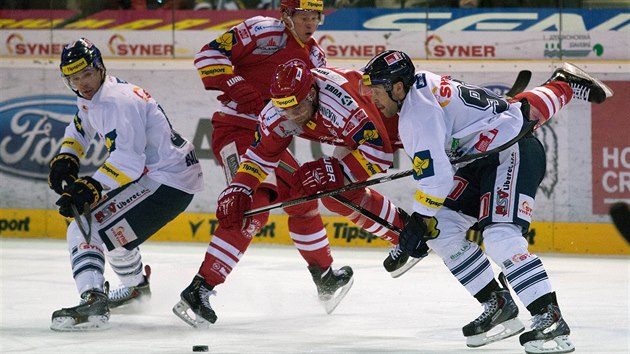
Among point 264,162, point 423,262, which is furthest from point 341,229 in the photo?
point 264,162

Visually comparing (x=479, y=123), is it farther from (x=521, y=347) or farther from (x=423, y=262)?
(x=423, y=262)

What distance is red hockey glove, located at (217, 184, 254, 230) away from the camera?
4934mm

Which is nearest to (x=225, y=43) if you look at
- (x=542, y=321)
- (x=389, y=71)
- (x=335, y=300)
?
(x=335, y=300)

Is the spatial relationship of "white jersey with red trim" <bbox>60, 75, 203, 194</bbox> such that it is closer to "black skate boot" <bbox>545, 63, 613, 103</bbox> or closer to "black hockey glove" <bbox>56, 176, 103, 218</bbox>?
"black hockey glove" <bbox>56, 176, 103, 218</bbox>

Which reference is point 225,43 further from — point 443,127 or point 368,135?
point 443,127

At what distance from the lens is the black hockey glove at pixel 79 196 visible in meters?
4.92

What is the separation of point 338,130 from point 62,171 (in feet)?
4.00

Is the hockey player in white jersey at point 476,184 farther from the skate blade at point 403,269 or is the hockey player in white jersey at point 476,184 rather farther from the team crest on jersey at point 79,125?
the team crest on jersey at point 79,125

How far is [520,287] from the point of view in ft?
14.2

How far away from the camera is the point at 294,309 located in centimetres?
558

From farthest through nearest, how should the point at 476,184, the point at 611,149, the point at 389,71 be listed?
the point at 611,149
the point at 476,184
the point at 389,71

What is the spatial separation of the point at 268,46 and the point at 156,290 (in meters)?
1.31

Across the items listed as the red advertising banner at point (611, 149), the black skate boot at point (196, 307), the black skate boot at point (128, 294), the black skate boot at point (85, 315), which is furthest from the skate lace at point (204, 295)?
the red advertising banner at point (611, 149)

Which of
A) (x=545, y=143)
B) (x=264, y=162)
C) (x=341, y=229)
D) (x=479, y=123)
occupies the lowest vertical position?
(x=341, y=229)
